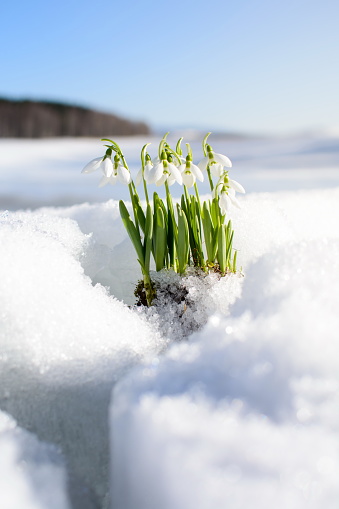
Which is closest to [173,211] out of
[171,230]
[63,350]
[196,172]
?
[171,230]

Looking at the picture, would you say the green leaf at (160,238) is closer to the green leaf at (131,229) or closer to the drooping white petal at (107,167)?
the green leaf at (131,229)

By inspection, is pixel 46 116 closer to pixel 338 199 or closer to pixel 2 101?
pixel 2 101

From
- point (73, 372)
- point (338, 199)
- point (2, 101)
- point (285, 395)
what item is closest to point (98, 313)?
point (73, 372)

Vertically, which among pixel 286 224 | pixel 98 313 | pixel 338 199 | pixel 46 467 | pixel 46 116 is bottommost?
pixel 46 467

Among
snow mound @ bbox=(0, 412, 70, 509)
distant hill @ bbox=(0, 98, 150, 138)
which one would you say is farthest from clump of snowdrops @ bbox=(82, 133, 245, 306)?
distant hill @ bbox=(0, 98, 150, 138)

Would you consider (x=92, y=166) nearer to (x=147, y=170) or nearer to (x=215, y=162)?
(x=147, y=170)
